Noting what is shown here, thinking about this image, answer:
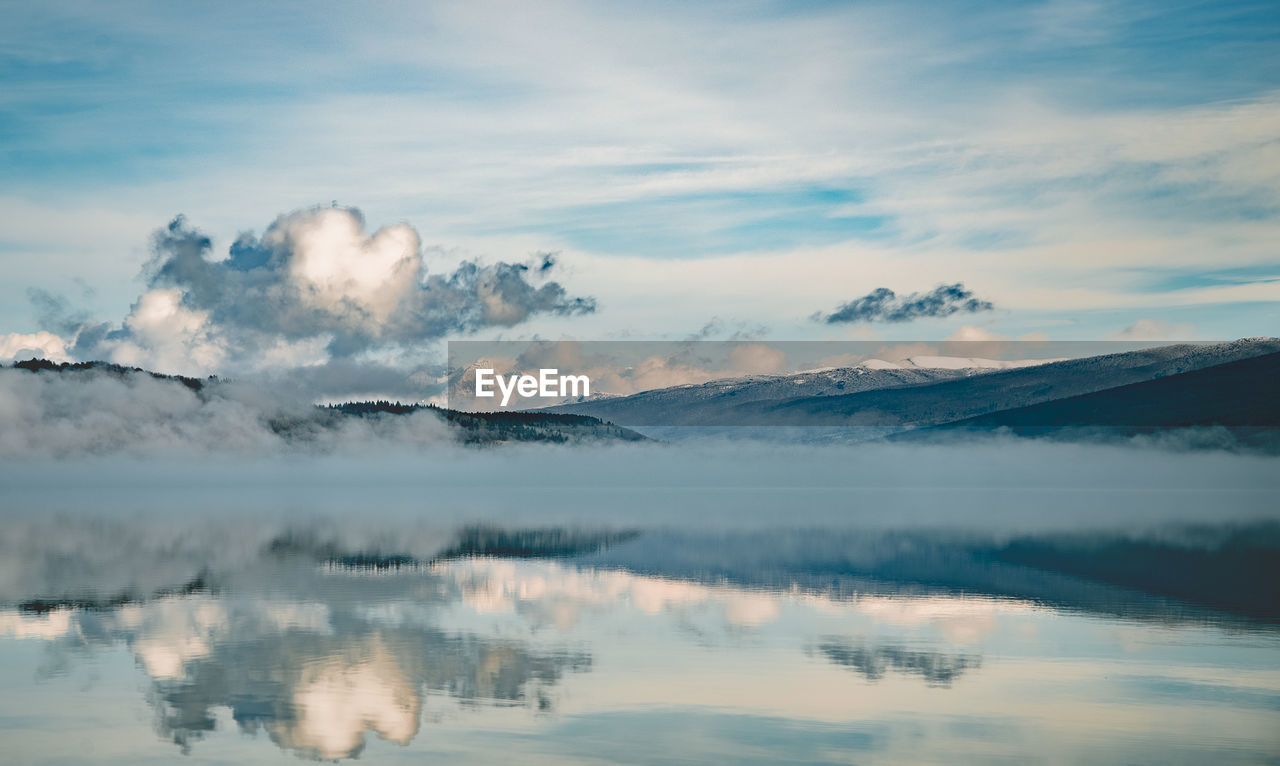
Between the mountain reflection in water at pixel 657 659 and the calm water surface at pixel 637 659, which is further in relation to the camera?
the mountain reflection in water at pixel 657 659

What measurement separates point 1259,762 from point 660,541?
6995 centimetres

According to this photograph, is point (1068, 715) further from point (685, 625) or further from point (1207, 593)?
point (1207, 593)

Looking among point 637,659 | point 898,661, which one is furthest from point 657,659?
point 898,661

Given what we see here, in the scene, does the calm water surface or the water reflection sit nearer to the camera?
the calm water surface

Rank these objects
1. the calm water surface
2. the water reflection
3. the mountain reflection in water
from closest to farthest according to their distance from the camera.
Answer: the calm water surface → the mountain reflection in water → the water reflection

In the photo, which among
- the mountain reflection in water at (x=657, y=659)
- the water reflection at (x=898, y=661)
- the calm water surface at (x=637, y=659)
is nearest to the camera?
the calm water surface at (x=637, y=659)

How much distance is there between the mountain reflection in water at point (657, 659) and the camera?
26016 millimetres

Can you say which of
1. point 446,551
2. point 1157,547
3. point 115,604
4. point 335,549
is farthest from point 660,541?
point 115,604

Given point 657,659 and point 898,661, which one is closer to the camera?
point 898,661

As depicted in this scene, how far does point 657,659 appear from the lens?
3638cm

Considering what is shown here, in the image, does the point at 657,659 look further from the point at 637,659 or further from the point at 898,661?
the point at 898,661

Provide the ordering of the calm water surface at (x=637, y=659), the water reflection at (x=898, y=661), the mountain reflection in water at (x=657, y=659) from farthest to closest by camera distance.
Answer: the water reflection at (x=898, y=661) < the mountain reflection in water at (x=657, y=659) < the calm water surface at (x=637, y=659)

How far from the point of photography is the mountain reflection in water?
26.0 m

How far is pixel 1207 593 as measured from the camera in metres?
53.7
